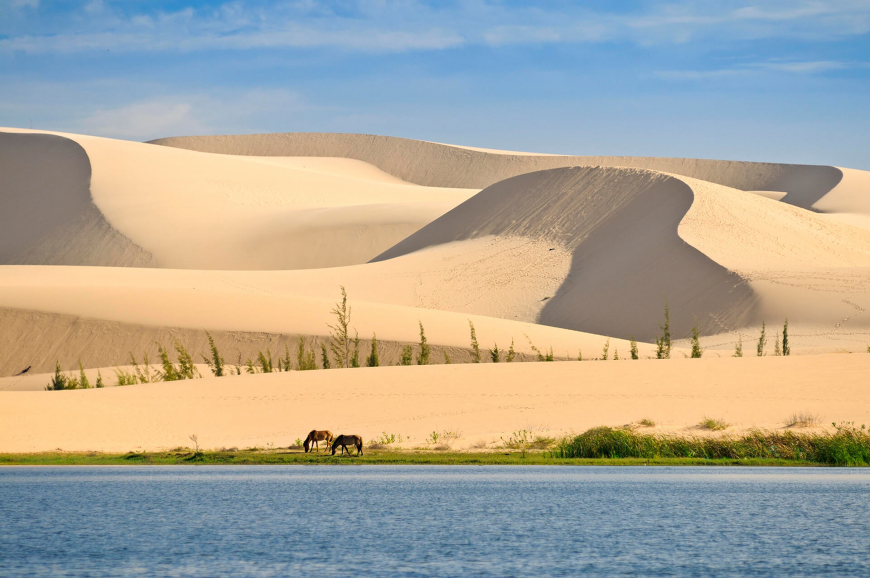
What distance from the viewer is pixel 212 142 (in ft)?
502

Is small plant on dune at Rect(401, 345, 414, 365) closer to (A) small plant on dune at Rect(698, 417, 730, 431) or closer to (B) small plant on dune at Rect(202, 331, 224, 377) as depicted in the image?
(B) small plant on dune at Rect(202, 331, 224, 377)

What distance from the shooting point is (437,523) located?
14.9 meters

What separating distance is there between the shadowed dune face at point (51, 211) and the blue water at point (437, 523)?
65.0 metres

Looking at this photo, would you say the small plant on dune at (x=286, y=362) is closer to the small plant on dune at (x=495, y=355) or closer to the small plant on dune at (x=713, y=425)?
the small plant on dune at (x=495, y=355)

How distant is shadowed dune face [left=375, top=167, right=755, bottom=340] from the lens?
55.4 m

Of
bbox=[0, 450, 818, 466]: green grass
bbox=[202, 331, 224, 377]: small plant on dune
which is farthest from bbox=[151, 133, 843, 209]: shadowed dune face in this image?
bbox=[0, 450, 818, 466]: green grass

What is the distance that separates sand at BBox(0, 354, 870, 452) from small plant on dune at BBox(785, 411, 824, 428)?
0.24 m

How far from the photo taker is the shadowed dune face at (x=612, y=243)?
5541cm

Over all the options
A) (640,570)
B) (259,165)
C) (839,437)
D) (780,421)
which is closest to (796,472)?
(839,437)

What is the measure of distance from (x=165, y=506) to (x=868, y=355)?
24.6 m

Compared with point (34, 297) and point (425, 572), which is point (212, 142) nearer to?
point (34, 297)

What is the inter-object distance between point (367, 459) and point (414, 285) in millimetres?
39525

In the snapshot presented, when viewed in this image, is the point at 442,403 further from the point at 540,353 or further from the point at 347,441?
the point at 540,353

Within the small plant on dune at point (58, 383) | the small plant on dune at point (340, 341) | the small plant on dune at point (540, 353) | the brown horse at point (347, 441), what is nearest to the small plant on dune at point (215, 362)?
the small plant on dune at point (340, 341)
